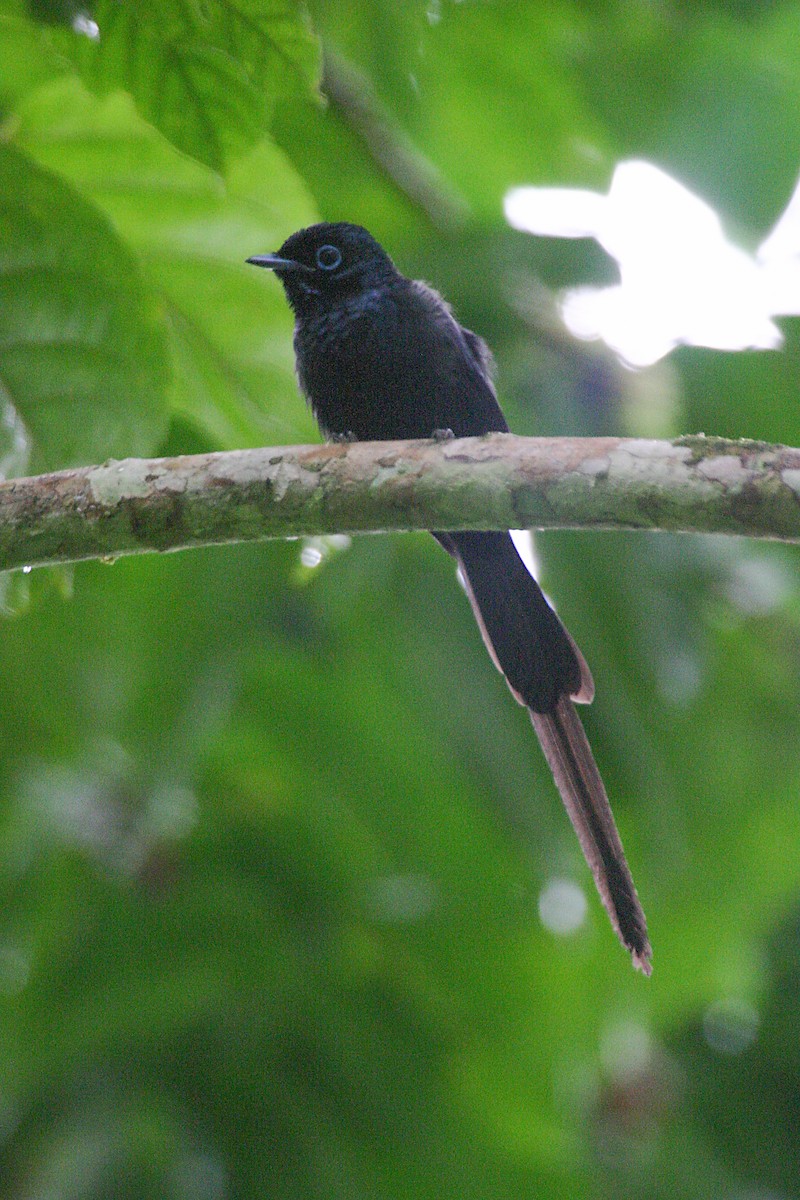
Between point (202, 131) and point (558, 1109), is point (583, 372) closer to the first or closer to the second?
point (202, 131)

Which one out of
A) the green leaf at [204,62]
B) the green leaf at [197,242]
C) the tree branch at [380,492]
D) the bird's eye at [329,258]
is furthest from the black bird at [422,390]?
the tree branch at [380,492]

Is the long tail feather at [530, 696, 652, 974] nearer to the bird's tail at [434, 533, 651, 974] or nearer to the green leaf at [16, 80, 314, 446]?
the bird's tail at [434, 533, 651, 974]

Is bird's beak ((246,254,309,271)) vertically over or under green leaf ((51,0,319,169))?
under

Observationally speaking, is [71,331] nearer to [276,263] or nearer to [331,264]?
[276,263]

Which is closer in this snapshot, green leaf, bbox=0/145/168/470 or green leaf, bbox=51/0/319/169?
green leaf, bbox=51/0/319/169

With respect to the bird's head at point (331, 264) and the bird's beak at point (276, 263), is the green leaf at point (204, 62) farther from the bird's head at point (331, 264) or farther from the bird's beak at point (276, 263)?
the bird's head at point (331, 264)

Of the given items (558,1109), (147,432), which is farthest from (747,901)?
(147,432)

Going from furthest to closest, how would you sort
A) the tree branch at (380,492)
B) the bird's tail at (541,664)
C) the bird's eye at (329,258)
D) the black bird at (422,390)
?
the bird's eye at (329,258)
the black bird at (422,390)
the bird's tail at (541,664)
the tree branch at (380,492)

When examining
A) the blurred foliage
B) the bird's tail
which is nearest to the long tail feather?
the bird's tail
